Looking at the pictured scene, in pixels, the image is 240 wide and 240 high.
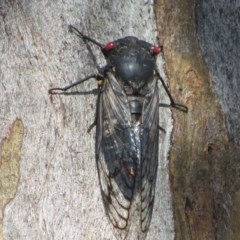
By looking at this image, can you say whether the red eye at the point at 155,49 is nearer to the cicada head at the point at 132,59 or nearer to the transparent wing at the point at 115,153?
the cicada head at the point at 132,59

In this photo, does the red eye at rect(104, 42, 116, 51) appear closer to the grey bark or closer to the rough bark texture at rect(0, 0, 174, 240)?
the rough bark texture at rect(0, 0, 174, 240)

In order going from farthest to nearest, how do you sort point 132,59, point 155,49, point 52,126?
point 132,59 < point 155,49 < point 52,126

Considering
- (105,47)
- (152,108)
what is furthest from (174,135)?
(105,47)

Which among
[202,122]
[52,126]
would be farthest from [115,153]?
[202,122]

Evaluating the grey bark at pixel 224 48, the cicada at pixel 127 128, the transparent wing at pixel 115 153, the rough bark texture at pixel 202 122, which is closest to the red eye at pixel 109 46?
the cicada at pixel 127 128

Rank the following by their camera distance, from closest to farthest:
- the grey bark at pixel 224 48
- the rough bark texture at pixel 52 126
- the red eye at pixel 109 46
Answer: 1. the rough bark texture at pixel 52 126
2. the red eye at pixel 109 46
3. the grey bark at pixel 224 48

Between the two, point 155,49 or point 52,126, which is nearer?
point 52,126

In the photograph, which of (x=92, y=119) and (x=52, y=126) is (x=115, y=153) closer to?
(x=92, y=119)
